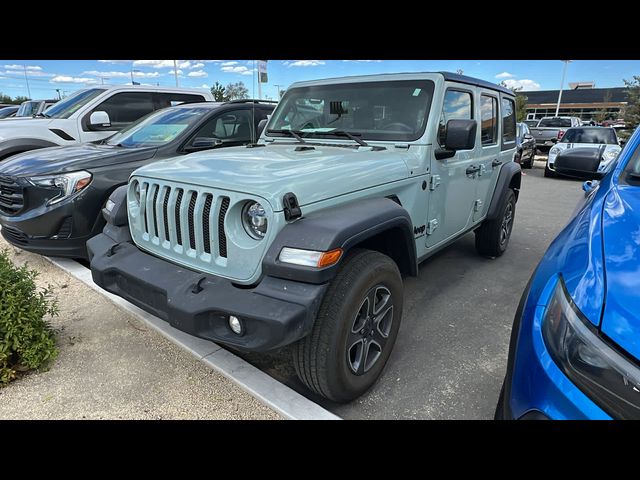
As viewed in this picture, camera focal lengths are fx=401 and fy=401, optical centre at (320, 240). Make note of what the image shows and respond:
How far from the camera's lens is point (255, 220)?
2146 mm

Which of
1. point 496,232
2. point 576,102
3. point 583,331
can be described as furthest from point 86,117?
point 576,102

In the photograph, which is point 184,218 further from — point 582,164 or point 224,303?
point 582,164

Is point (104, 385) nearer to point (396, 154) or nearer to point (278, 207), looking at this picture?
point (278, 207)

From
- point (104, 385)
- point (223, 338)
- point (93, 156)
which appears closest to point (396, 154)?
point (223, 338)

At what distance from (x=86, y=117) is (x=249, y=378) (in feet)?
Answer: 19.2

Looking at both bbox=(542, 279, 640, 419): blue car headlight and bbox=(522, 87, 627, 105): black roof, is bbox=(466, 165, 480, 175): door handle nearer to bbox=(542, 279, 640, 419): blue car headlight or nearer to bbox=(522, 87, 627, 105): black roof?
bbox=(542, 279, 640, 419): blue car headlight

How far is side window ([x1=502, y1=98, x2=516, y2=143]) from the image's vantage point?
4.82m

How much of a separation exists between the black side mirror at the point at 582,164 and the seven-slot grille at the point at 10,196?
481cm

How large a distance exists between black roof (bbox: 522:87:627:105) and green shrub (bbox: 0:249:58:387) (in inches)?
1970

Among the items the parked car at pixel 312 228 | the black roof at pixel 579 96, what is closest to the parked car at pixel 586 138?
the parked car at pixel 312 228

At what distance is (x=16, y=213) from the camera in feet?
13.0

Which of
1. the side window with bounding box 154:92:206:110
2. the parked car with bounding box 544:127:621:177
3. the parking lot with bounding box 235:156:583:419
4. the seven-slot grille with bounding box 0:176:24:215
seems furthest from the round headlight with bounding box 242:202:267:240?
the parked car with bounding box 544:127:621:177

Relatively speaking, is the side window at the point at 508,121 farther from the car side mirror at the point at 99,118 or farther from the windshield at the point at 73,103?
the windshield at the point at 73,103
